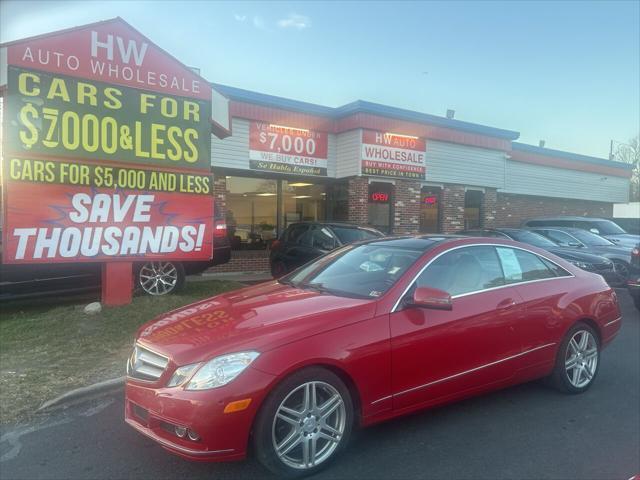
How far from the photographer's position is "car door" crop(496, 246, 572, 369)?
4.35m

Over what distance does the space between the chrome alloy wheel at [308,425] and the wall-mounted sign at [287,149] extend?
1044cm

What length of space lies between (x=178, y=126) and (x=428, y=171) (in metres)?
9.73

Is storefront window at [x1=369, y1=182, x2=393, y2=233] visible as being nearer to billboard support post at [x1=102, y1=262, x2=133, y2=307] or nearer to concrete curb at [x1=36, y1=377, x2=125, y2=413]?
billboard support post at [x1=102, y1=262, x2=133, y2=307]

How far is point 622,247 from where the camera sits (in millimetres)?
12438

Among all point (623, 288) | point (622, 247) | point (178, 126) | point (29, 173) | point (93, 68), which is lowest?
point (623, 288)

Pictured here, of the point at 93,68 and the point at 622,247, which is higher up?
the point at 93,68

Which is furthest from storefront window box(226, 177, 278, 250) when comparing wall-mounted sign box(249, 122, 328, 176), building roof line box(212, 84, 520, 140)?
building roof line box(212, 84, 520, 140)

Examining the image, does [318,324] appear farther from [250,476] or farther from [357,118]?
[357,118]

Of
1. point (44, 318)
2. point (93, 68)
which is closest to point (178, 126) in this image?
point (93, 68)

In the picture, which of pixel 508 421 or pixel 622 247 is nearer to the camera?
pixel 508 421

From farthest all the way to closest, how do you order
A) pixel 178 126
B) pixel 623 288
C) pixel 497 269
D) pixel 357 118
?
pixel 357 118, pixel 623 288, pixel 178 126, pixel 497 269

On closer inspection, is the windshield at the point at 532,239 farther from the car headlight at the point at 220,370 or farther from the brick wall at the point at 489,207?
the car headlight at the point at 220,370

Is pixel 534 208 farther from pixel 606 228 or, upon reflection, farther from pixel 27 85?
pixel 27 85

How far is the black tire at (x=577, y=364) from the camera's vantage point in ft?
15.2
